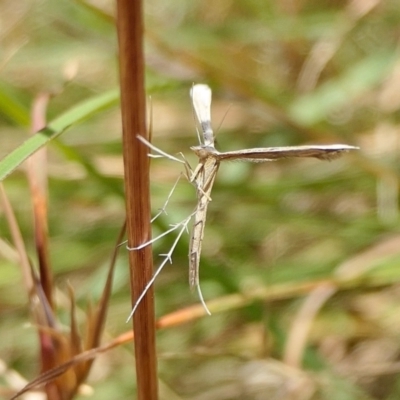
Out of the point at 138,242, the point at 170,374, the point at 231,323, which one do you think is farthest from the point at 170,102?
the point at 138,242

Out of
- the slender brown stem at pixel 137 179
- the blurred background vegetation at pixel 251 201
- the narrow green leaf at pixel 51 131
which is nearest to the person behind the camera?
the slender brown stem at pixel 137 179

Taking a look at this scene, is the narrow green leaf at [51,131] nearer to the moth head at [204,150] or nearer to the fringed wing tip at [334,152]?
the moth head at [204,150]

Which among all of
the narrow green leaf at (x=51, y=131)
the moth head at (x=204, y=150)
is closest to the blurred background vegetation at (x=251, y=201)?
the narrow green leaf at (x=51, y=131)

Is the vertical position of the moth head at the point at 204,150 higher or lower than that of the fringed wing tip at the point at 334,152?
higher

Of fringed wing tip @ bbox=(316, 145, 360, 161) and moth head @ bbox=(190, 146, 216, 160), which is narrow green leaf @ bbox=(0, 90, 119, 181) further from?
fringed wing tip @ bbox=(316, 145, 360, 161)

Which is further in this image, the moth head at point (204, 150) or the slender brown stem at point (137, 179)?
the moth head at point (204, 150)

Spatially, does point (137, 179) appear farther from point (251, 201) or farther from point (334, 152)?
point (251, 201)

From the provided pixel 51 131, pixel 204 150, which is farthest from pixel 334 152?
pixel 51 131
